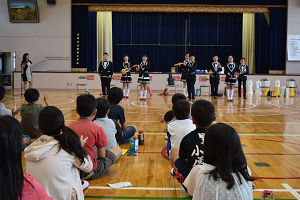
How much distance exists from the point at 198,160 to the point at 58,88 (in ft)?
49.2

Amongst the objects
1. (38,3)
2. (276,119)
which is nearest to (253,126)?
(276,119)

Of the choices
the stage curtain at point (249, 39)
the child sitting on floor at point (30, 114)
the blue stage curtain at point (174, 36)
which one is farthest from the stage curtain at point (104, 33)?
the child sitting on floor at point (30, 114)

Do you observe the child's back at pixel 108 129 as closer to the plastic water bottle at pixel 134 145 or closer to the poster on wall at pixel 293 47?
the plastic water bottle at pixel 134 145

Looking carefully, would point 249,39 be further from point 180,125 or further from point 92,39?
→ point 180,125

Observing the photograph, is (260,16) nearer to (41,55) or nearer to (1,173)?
(41,55)

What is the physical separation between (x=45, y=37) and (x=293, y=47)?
1317 cm

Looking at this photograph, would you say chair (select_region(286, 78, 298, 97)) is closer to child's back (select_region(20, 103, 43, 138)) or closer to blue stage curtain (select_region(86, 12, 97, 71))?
blue stage curtain (select_region(86, 12, 97, 71))

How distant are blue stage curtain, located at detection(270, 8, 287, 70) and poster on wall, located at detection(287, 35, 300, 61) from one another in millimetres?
258

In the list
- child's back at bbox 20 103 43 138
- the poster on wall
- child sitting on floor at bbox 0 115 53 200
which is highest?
the poster on wall

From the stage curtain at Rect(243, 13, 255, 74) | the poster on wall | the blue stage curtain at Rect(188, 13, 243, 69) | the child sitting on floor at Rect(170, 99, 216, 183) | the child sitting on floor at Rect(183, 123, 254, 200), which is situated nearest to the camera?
the child sitting on floor at Rect(183, 123, 254, 200)

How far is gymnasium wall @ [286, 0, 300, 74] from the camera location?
17.2 metres

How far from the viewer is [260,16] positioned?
1898 centimetres

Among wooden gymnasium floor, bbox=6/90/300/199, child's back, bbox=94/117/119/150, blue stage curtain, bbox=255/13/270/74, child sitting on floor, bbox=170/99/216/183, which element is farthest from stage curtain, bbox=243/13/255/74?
child sitting on floor, bbox=170/99/216/183

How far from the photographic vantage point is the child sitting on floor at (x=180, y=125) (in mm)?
3244
